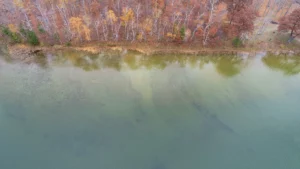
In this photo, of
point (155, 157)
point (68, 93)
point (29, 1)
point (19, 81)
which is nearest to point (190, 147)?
point (155, 157)

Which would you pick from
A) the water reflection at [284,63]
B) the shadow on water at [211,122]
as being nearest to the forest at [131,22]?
the water reflection at [284,63]

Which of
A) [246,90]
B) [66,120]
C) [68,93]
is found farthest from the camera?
[246,90]

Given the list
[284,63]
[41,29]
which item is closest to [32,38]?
[41,29]

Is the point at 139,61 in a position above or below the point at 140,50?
below

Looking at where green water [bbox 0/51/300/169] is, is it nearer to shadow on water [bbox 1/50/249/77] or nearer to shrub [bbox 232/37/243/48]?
shadow on water [bbox 1/50/249/77]

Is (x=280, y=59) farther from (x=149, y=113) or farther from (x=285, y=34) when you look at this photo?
(x=149, y=113)

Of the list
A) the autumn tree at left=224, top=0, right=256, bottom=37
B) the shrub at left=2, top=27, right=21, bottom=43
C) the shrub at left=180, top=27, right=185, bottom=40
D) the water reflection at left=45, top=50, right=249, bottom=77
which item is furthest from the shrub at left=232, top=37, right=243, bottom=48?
the shrub at left=2, top=27, right=21, bottom=43

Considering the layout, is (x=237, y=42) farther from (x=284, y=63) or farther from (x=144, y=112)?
(x=144, y=112)
